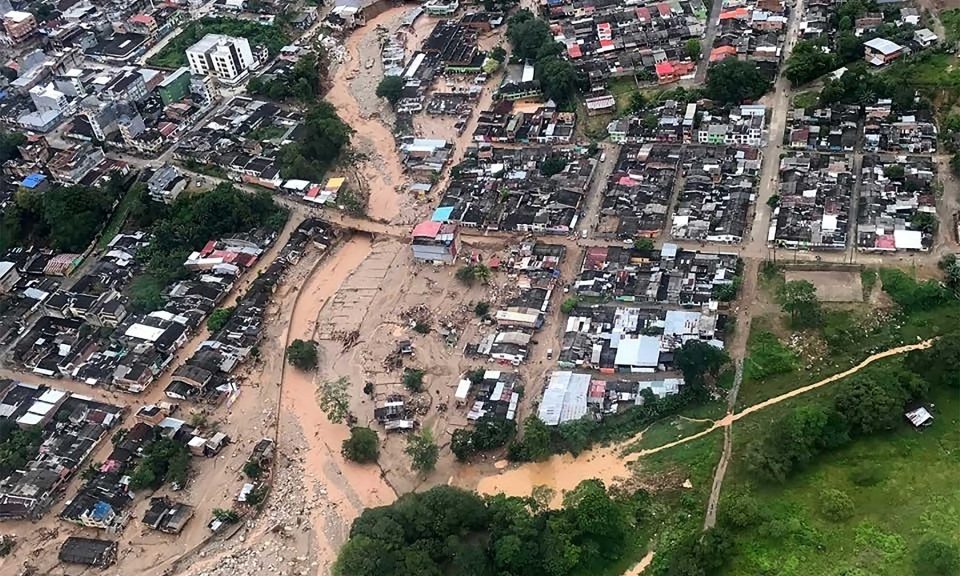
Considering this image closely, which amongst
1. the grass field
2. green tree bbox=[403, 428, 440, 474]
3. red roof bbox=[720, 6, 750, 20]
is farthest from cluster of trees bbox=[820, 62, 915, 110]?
green tree bbox=[403, 428, 440, 474]

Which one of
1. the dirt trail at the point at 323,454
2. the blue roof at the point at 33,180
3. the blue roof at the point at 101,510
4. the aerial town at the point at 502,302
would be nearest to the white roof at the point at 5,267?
the aerial town at the point at 502,302

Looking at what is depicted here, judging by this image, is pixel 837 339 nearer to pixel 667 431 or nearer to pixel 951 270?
pixel 951 270

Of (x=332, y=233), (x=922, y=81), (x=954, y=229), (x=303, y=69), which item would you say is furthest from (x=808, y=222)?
(x=303, y=69)

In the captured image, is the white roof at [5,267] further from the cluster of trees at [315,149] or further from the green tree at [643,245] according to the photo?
the green tree at [643,245]

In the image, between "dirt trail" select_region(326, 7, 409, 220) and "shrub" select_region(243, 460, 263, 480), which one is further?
"dirt trail" select_region(326, 7, 409, 220)

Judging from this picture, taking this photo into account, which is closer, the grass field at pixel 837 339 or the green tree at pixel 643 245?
the grass field at pixel 837 339

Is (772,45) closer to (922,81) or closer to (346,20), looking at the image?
(922,81)

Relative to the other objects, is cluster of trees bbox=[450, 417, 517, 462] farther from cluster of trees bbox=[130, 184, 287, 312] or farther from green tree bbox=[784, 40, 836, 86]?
green tree bbox=[784, 40, 836, 86]
